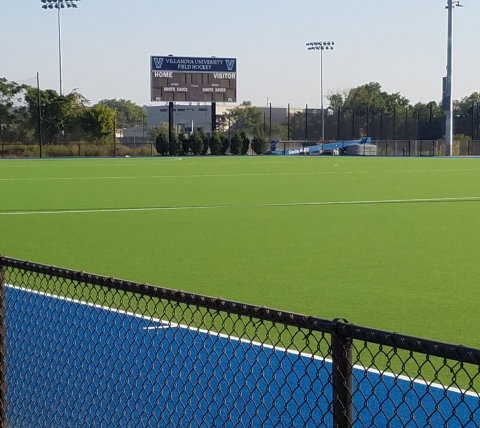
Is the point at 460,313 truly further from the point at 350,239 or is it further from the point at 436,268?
the point at 350,239

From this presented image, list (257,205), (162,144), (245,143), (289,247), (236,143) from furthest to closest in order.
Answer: (245,143), (236,143), (162,144), (257,205), (289,247)

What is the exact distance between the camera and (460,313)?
8.44 metres

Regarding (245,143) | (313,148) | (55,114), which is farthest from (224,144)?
(55,114)

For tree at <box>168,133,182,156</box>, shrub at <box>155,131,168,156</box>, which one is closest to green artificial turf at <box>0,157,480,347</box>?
shrub at <box>155,131,168,156</box>

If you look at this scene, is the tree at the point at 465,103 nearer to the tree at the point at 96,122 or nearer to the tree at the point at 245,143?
the tree at the point at 245,143

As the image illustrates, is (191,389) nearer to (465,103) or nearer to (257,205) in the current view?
(257,205)

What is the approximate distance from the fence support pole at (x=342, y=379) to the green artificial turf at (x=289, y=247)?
4453mm

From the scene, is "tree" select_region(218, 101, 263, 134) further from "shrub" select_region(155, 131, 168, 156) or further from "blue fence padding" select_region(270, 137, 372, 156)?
"shrub" select_region(155, 131, 168, 156)

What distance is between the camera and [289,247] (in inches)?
534

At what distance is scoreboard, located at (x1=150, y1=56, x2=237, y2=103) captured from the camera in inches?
2975

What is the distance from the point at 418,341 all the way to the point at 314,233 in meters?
12.7

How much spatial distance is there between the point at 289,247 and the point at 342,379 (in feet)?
34.2

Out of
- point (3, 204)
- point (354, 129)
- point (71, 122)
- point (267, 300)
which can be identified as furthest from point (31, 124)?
point (267, 300)

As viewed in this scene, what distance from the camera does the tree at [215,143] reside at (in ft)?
245
